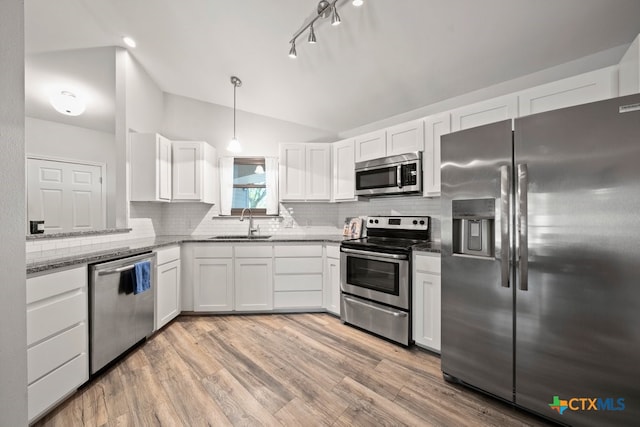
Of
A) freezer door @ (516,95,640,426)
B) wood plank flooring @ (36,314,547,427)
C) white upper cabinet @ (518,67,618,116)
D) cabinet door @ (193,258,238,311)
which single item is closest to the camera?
freezer door @ (516,95,640,426)

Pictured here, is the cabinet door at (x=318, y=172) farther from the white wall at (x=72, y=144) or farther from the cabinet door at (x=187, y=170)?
the white wall at (x=72, y=144)

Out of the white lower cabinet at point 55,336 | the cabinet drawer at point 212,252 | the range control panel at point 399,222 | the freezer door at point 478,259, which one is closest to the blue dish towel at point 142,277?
the white lower cabinet at point 55,336

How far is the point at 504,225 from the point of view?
5.35 ft

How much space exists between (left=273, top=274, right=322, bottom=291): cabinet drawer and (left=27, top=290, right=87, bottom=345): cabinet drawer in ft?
5.82

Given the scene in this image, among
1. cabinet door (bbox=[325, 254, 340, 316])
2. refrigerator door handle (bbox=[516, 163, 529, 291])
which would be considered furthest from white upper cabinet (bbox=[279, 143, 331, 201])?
refrigerator door handle (bbox=[516, 163, 529, 291])

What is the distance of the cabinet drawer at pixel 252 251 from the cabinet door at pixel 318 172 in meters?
0.92

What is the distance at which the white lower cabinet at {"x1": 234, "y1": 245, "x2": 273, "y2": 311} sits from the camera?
10.3ft

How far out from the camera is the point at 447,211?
6.33 feet

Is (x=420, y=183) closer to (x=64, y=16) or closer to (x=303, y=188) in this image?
(x=303, y=188)

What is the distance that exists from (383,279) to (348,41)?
7.34ft

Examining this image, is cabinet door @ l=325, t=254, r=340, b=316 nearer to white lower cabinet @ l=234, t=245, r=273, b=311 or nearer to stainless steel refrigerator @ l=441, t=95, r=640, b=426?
white lower cabinet @ l=234, t=245, r=273, b=311

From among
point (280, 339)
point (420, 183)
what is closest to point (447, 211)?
point (420, 183)

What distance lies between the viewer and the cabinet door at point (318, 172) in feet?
11.6

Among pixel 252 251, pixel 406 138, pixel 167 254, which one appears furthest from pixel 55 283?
pixel 406 138
